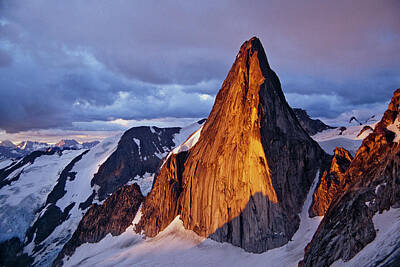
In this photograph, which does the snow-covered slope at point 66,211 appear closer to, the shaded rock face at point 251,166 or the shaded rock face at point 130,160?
the shaded rock face at point 130,160

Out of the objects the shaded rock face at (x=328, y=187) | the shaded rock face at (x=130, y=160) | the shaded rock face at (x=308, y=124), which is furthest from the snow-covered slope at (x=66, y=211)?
the shaded rock face at (x=308, y=124)

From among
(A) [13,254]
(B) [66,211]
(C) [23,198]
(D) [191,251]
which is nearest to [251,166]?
(D) [191,251]

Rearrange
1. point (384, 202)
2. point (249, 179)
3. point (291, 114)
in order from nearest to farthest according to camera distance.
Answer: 1. point (384, 202)
2. point (249, 179)
3. point (291, 114)

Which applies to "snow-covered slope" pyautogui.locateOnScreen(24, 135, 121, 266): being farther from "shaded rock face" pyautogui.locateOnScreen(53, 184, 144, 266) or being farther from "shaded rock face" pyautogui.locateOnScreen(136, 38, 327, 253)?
"shaded rock face" pyautogui.locateOnScreen(136, 38, 327, 253)

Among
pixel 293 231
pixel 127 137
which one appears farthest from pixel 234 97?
pixel 127 137

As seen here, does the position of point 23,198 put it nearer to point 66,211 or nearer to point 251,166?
point 66,211

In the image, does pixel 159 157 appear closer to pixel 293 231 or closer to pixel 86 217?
pixel 86 217
